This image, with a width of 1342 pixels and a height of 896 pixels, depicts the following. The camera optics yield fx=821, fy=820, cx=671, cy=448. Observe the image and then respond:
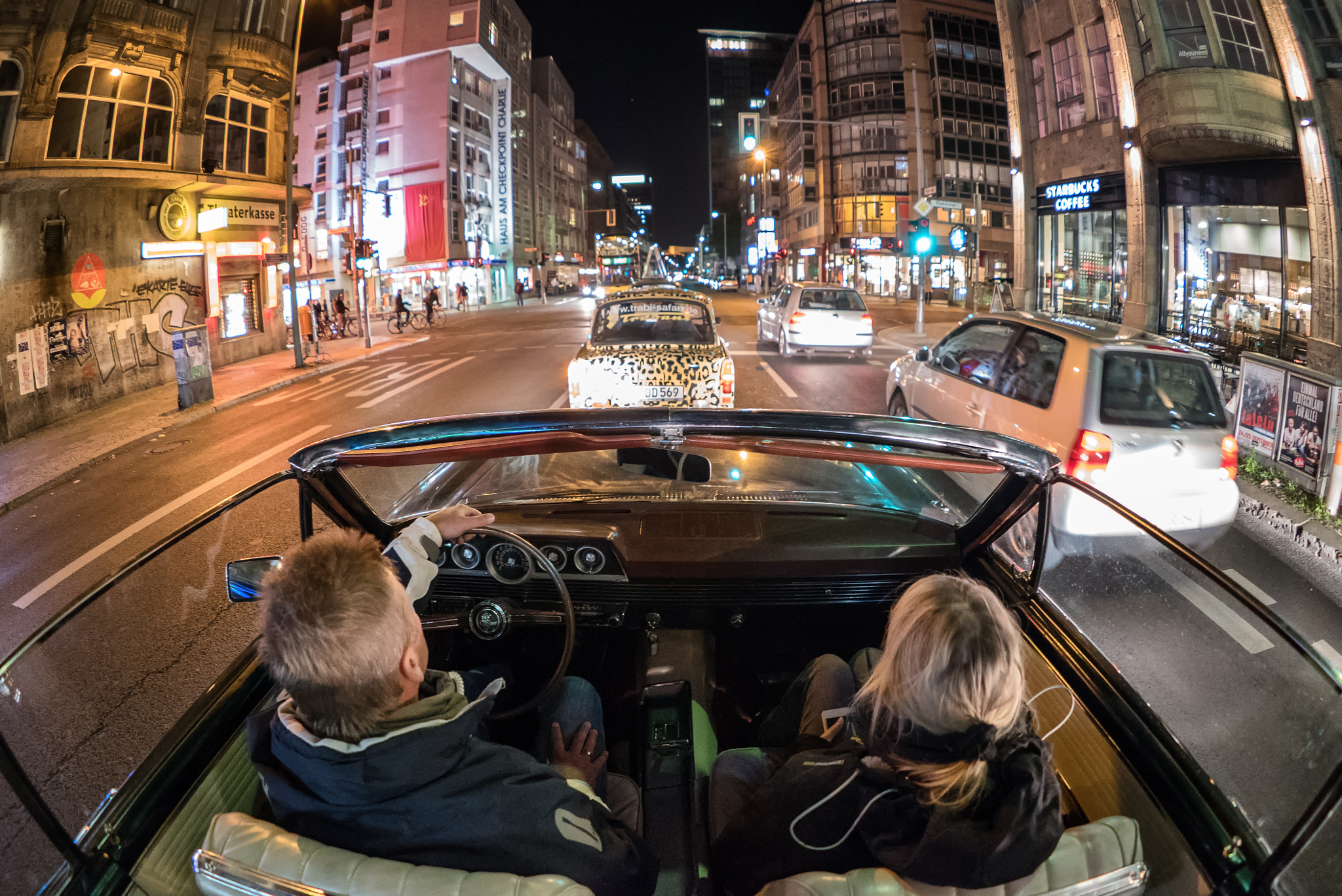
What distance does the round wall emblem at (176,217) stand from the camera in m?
19.4

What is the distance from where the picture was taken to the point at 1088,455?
5754 mm

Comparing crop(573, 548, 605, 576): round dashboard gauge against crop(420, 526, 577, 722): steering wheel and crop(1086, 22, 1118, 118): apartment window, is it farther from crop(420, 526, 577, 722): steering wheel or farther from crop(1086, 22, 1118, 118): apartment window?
crop(1086, 22, 1118, 118): apartment window

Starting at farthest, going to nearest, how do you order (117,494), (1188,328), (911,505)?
(1188,328), (117,494), (911,505)

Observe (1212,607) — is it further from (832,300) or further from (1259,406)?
(832,300)

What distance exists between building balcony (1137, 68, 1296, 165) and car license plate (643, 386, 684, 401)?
15.0 metres

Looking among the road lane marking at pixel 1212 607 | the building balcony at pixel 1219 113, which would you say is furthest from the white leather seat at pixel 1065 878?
the building balcony at pixel 1219 113

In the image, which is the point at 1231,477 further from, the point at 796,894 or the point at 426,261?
the point at 426,261

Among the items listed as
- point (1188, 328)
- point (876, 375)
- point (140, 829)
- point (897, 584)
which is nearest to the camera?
point (140, 829)

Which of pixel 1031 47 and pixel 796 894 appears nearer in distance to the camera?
pixel 796 894

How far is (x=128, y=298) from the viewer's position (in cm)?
1795

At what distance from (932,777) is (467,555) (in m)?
2.01

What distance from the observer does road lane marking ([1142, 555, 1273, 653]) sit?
4.92 metres

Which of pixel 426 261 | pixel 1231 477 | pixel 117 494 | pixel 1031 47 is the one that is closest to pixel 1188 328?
pixel 1031 47

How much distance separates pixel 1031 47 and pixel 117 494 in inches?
1077
